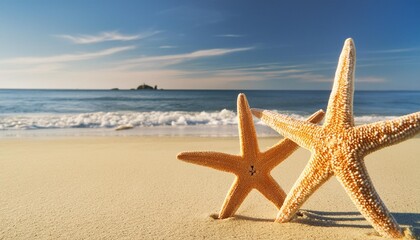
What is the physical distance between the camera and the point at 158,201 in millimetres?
3744

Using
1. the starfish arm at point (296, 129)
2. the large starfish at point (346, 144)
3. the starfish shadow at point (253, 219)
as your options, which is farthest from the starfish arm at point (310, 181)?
the starfish shadow at point (253, 219)

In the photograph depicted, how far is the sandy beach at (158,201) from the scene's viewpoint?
288 cm

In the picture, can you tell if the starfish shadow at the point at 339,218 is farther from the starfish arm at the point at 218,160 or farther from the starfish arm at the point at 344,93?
the starfish arm at the point at 344,93

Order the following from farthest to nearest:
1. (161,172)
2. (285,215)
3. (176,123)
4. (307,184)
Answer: (176,123)
(161,172)
(285,215)
(307,184)

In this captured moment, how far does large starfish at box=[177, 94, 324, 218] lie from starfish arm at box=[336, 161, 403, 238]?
0.71m

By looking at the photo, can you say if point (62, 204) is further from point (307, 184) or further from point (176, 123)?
point (176, 123)

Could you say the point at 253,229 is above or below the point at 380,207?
below

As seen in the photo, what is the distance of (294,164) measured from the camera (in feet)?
19.1

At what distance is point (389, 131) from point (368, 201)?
0.51m

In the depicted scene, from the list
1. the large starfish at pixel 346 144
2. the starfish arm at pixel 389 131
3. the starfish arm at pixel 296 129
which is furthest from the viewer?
the starfish arm at pixel 296 129

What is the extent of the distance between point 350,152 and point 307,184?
415 millimetres

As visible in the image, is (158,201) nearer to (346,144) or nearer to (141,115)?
(346,144)

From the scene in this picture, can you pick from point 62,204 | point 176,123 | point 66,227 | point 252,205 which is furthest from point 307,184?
point 176,123

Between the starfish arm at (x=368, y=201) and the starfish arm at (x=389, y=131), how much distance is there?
17cm
